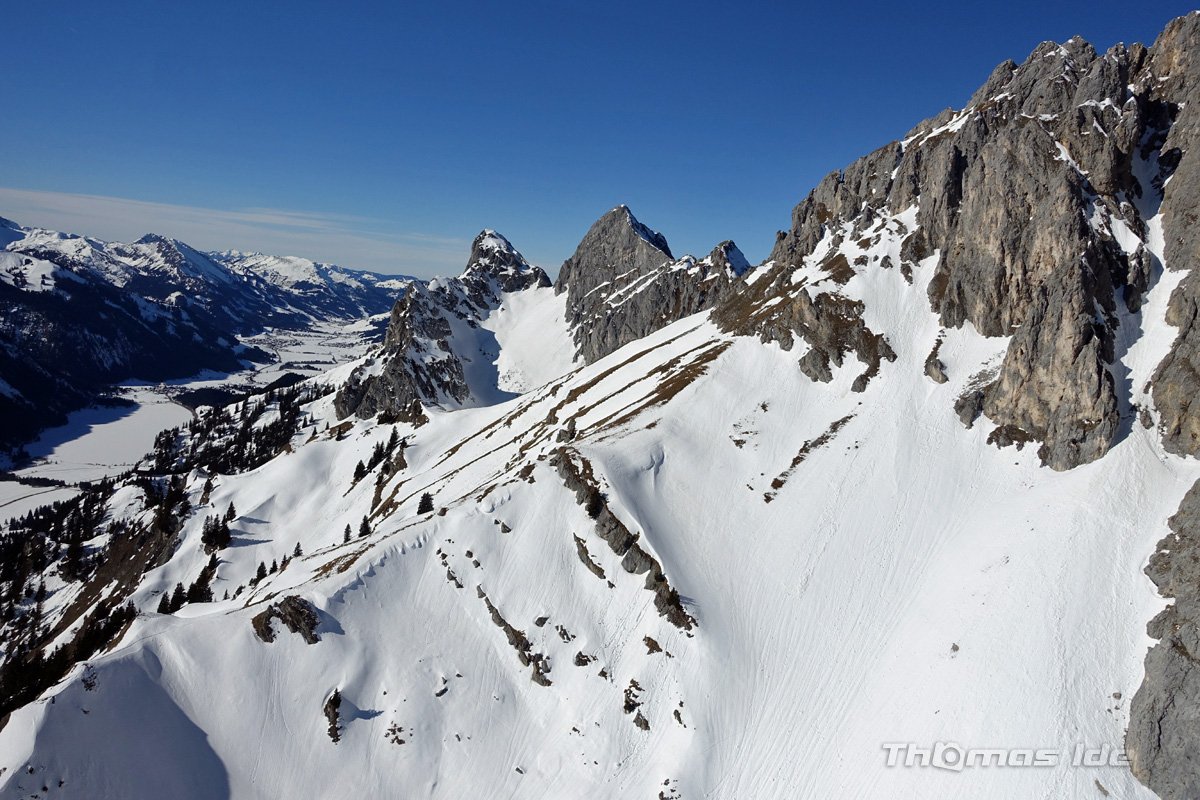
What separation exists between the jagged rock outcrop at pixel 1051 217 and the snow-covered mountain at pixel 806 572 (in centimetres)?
53

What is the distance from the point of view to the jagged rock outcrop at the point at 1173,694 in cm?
4322

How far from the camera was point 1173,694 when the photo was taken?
4547 cm

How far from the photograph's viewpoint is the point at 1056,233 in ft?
260

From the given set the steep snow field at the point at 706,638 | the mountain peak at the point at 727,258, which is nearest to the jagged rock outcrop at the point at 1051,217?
the steep snow field at the point at 706,638

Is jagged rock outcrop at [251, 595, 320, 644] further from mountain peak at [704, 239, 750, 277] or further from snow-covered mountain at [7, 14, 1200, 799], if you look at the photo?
mountain peak at [704, 239, 750, 277]

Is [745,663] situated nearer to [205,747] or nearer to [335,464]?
[205,747]

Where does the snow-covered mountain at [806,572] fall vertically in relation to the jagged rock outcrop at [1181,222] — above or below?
below

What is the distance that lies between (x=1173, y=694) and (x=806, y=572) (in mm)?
32242

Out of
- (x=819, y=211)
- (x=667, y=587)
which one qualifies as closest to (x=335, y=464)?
(x=667, y=587)

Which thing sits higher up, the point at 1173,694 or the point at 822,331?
the point at 822,331

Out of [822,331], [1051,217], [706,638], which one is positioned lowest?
[706,638]

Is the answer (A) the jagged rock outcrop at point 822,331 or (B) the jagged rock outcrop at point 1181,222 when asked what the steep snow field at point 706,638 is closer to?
(B) the jagged rock outcrop at point 1181,222

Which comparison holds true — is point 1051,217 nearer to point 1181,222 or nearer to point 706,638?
point 1181,222

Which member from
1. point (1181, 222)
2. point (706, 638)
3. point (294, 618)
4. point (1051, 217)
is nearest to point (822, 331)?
point (1051, 217)
